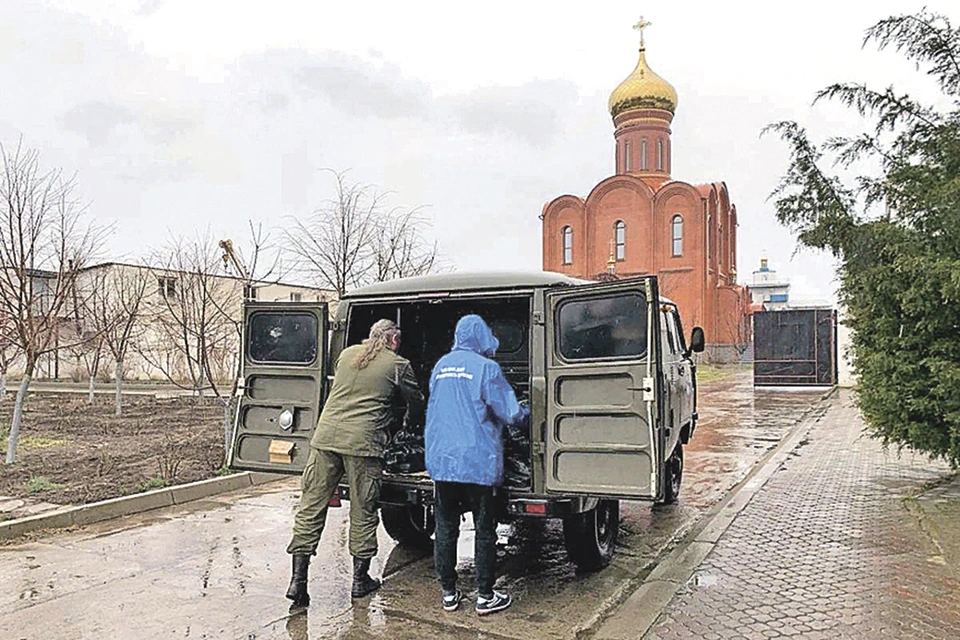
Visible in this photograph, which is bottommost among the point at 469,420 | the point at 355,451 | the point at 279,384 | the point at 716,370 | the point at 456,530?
the point at 456,530

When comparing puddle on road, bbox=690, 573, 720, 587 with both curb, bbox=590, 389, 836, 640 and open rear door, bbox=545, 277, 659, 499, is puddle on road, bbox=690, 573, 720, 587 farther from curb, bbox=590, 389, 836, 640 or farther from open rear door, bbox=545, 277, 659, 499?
open rear door, bbox=545, 277, 659, 499

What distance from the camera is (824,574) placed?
5.54 meters

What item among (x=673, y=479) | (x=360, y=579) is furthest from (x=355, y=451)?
(x=673, y=479)

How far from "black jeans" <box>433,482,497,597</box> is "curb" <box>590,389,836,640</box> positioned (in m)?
0.79

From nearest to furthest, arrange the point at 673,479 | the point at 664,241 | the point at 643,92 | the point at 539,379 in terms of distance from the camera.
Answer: the point at 539,379
the point at 673,479
the point at 664,241
the point at 643,92

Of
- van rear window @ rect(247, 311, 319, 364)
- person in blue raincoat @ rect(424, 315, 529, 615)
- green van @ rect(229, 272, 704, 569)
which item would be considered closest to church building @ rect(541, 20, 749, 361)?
green van @ rect(229, 272, 704, 569)

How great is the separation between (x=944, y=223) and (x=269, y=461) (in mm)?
6162

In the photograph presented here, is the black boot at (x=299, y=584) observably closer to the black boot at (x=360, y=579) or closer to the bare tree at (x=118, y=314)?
the black boot at (x=360, y=579)

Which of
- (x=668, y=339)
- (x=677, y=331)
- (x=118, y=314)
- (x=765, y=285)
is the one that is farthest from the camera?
(x=765, y=285)

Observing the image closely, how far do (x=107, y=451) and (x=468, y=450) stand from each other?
7.91 meters

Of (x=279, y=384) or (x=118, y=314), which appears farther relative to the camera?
(x=118, y=314)

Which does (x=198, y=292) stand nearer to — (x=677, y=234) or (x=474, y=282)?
(x=474, y=282)

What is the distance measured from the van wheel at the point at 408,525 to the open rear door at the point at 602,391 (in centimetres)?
204

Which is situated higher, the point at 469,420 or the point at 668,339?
A: the point at 668,339
